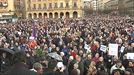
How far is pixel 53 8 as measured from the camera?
126 m

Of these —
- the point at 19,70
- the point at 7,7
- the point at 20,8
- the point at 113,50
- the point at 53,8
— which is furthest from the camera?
the point at 53,8

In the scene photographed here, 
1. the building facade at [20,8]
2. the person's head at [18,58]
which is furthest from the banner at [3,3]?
the person's head at [18,58]

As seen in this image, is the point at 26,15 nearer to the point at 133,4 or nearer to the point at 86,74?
the point at 133,4

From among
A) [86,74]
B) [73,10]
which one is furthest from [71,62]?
[73,10]

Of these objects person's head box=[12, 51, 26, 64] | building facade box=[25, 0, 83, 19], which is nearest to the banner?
building facade box=[25, 0, 83, 19]

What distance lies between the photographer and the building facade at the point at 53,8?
124 metres

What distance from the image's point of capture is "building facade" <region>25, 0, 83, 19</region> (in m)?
124

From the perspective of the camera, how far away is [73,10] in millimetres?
123562

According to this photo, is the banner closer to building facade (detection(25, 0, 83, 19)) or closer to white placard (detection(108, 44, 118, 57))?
building facade (detection(25, 0, 83, 19))

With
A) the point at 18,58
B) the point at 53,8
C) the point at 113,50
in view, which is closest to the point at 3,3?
the point at 53,8

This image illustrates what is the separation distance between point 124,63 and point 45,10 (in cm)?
11355

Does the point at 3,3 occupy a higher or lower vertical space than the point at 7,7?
higher

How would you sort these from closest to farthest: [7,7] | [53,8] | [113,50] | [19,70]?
[19,70], [113,50], [7,7], [53,8]

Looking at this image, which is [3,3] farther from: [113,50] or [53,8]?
[113,50]
